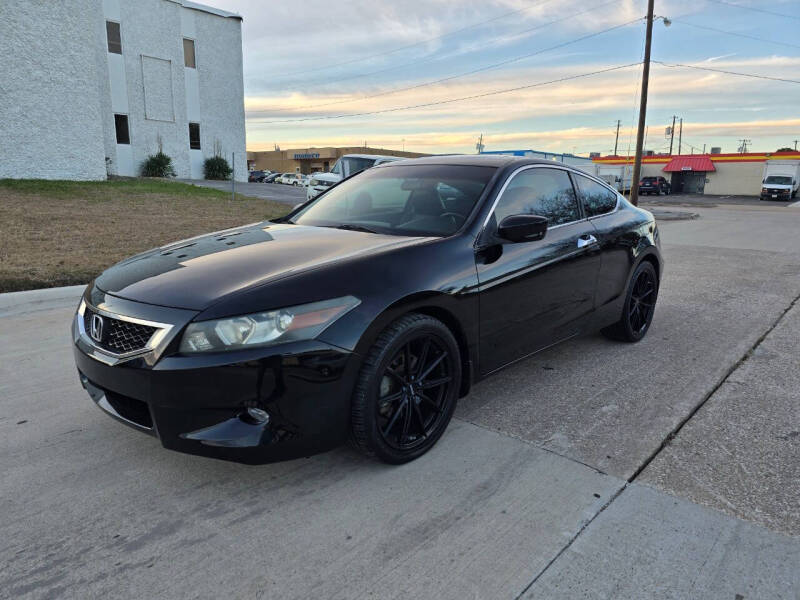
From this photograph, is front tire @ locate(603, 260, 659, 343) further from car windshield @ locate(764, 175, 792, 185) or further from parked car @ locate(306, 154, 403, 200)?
car windshield @ locate(764, 175, 792, 185)

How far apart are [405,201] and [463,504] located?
2.02 meters

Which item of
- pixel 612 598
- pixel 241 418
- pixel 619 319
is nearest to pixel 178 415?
pixel 241 418

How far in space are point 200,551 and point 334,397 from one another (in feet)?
2.65

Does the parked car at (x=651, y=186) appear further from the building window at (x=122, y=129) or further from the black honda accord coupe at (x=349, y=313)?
the black honda accord coupe at (x=349, y=313)

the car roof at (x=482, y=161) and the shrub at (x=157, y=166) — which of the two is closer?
the car roof at (x=482, y=161)

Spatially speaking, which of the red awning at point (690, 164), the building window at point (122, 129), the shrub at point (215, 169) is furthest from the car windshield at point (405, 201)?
the red awning at point (690, 164)

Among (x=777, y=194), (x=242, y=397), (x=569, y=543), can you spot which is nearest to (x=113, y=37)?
(x=242, y=397)

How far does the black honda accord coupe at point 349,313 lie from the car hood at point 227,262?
1 centimetres

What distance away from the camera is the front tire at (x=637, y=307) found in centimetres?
486

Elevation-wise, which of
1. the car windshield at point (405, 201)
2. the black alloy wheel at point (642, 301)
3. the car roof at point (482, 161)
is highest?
the car roof at point (482, 161)

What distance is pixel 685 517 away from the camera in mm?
2520

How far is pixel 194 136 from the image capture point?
31.4 meters

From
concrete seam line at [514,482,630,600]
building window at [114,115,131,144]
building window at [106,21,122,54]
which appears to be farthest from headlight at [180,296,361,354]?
building window at [106,21,122,54]

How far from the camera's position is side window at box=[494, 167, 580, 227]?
12.1 feet
